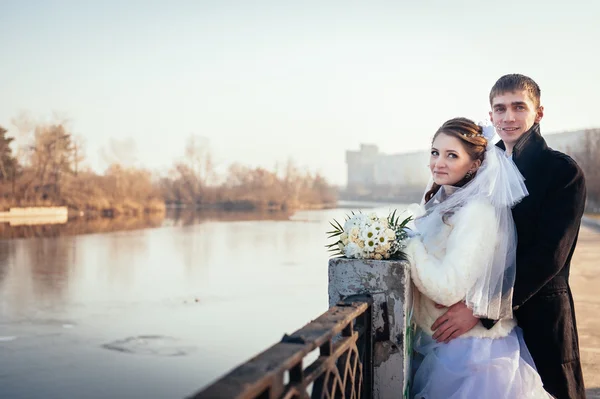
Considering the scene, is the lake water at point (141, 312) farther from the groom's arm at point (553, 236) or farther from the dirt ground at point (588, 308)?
the dirt ground at point (588, 308)

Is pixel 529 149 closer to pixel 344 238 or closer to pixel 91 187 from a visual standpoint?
pixel 344 238

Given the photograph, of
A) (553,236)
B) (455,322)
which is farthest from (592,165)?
(455,322)

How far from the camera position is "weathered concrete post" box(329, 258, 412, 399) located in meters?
2.43

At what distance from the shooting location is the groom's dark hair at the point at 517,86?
9.16ft

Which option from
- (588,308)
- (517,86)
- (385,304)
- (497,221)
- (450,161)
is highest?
(517,86)

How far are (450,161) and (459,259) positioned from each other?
473mm

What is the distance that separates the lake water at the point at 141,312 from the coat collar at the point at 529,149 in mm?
734

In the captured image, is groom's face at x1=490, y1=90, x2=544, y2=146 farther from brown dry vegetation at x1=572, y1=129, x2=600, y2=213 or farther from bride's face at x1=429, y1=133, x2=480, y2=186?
brown dry vegetation at x1=572, y1=129, x2=600, y2=213

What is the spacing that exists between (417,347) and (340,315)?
2.53 ft

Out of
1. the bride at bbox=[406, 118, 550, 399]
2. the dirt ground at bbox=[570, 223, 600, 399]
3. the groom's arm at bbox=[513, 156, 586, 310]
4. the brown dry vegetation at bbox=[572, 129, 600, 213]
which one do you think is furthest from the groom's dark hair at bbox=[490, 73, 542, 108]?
the brown dry vegetation at bbox=[572, 129, 600, 213]

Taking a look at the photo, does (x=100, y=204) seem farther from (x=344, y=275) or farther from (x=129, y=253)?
(x=344, y=275)

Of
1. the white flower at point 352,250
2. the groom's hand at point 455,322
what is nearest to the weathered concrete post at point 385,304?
the white flower at point 352,250

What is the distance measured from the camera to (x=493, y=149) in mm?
2645

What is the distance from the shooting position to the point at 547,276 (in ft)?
8.14
